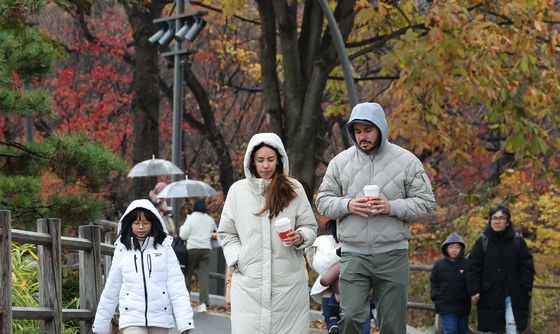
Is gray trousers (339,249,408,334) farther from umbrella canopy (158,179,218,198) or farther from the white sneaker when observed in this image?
umbrella canopy (158,179,218,198)

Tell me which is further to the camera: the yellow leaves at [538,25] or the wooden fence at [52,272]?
the yellow leaves at [538,25]

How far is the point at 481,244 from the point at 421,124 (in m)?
6.82

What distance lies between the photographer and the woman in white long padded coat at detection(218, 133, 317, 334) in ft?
27.1

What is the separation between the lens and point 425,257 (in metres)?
27.0

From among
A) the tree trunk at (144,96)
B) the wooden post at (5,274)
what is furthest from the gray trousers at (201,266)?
the wooden post at (5,274)

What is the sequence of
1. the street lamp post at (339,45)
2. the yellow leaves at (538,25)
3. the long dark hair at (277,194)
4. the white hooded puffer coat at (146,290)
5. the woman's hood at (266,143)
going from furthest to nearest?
the yellow leaves at (538,25)
the street lamp post at (339,45)
the white hooded puffer coat at (146,290)
the woman's hood at (266,143)
the long dark hair at (277,194)

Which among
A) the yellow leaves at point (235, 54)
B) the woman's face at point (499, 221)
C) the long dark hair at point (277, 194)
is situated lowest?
the woman's face at point (499, 221)

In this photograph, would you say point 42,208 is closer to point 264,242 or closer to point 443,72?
point 264,242

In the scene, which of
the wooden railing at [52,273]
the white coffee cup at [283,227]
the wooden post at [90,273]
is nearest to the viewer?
the white coffee cup at [283,227]

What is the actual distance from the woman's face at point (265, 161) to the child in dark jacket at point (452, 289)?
16.2 feet

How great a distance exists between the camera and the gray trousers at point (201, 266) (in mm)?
18750

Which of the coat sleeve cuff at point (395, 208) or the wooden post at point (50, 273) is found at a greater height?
the coat sleeve cuff at point (395, 208)

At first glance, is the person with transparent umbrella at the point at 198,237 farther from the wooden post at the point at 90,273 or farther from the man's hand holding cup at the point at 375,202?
the man's hand holding cup at the point at 375,202

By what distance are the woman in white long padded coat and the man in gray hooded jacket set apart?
1.07 feet
